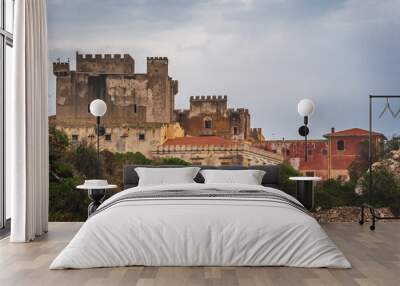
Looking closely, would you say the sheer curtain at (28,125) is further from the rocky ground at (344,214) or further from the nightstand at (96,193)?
the rocky ground at (344,214)

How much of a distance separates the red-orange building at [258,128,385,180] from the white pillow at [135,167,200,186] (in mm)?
1566

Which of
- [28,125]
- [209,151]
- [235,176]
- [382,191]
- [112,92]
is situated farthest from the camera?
[112,92]

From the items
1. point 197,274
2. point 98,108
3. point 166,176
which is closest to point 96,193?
point 166,176

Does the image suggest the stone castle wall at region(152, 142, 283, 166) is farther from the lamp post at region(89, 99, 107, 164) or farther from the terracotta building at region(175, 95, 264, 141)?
the lamp post at region(89, 99, 107, 164)

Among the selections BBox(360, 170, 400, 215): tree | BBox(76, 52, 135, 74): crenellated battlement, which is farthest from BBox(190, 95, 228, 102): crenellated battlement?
BBox(360, 170, 400, 215): tree

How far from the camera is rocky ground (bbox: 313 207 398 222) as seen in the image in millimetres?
7969

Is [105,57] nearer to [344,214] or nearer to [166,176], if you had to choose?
[166,176]

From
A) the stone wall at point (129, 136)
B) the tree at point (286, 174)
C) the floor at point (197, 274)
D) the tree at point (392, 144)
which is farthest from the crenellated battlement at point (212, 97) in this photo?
the floor at point (197, 274)

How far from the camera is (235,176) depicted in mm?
6750

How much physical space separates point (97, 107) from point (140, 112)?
85 centimetres

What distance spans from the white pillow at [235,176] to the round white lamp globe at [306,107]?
3.53ft

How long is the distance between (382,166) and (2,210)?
5.11m

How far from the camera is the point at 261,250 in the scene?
4.43 m

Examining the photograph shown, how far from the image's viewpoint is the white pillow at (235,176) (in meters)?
6.70
